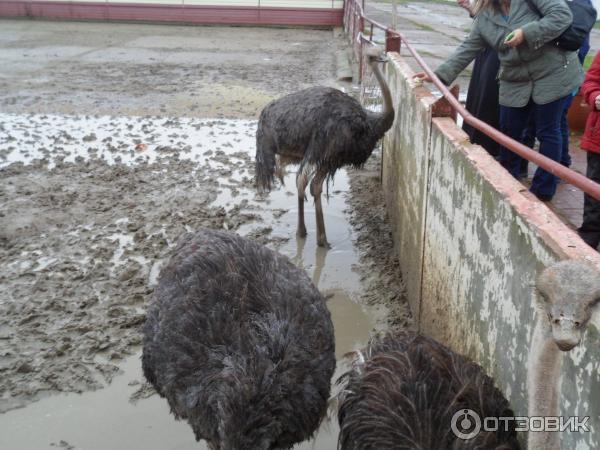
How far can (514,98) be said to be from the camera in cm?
380

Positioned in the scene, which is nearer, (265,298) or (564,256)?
(564,256)

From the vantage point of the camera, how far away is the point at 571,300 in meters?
1.30

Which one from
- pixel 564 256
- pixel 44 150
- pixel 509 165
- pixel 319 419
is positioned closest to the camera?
pixel 564 256

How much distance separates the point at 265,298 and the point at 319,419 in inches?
17.0

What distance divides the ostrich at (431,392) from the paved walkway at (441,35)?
2.24m

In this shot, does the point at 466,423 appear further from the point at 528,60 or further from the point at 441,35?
the point at 441,35

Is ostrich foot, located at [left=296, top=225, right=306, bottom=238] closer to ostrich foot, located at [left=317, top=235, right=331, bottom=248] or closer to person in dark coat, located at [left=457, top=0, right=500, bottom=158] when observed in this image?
ostrich foot, located at [left=317, top=235, right=331, bottom=248]

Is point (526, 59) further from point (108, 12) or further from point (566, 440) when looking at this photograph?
point (108, 12)

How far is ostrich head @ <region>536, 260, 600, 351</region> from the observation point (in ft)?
4.25

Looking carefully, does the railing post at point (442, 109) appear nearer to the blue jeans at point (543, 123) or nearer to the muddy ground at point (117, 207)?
the blue jeans at point (543, 123)

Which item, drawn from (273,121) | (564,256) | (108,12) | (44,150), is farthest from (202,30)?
(564,256)

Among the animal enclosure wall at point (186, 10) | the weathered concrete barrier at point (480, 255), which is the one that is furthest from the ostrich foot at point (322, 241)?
the animal enclosure wall at point (186, 10)

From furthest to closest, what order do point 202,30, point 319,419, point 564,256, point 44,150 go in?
point 202,30, point 44,150, point 319,419, point 564,256

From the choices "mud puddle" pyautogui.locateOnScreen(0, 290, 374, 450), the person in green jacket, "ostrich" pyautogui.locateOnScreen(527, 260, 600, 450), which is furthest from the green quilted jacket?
"ostrich" pyautogui.locateOnScreen(527, 260, 600, 450)
